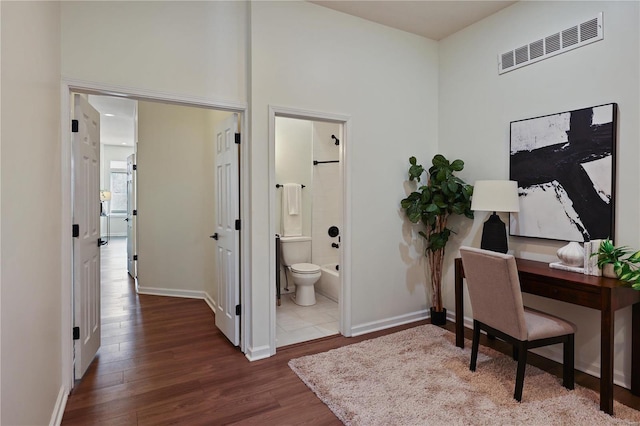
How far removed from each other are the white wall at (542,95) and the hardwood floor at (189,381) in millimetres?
449

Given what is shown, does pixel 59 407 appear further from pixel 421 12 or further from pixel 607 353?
pixel 421 12

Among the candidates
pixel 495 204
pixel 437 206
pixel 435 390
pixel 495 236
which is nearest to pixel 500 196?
pixel 495 204

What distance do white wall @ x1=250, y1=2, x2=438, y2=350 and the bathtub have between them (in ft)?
3.15

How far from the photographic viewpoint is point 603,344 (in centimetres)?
207

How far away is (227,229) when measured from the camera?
126 inches

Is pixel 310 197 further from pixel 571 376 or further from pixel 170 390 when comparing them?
pixel 571 376

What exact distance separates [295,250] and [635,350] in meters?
3.35

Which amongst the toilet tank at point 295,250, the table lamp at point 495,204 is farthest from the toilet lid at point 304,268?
the table lamp at point 495,204

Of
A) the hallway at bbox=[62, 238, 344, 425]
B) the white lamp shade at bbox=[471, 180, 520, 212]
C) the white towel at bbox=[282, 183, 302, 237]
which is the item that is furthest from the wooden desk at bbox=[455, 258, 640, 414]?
the white towel at bbox=[282, 183, 302, 237]

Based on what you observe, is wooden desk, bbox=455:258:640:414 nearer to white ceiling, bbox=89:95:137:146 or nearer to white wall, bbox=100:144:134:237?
white ceiling, bbox=89:95:137:146

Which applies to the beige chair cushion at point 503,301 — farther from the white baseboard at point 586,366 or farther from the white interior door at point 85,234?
the white interior door at point 85,234

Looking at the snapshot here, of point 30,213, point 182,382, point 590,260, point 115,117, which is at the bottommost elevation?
point 182,382

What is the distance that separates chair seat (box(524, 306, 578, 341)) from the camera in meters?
2.21

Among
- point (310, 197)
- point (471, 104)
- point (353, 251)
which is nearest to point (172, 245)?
point (310, 197)
